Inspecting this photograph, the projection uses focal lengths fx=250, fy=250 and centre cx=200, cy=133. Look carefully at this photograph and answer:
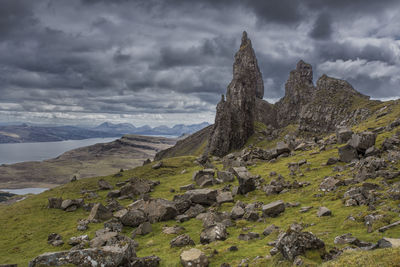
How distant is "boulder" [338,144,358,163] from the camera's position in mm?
54656

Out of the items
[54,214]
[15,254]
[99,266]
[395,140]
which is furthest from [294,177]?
[54,214]

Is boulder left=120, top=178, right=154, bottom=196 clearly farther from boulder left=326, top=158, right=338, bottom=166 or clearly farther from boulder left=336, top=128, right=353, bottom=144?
boulder left=336, top=128, right=353, bottom=144

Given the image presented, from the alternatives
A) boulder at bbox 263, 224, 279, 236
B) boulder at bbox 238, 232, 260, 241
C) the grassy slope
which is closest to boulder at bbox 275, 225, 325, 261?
the grassy slope

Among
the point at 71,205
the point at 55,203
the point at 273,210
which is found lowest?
the point at 55,203

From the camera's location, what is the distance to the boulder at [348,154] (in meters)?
54.7

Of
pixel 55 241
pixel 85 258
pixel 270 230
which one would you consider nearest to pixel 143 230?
pixel 55 241

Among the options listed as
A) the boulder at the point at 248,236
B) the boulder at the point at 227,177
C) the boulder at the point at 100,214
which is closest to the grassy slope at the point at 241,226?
the boulder at the point at 248,236

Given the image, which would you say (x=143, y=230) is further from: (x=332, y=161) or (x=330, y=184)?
(x=332, y=161)

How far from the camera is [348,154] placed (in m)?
55.3

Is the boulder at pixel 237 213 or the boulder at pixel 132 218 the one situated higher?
the boulder at pixel 237 213

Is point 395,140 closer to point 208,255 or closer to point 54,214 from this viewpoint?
point 208,255

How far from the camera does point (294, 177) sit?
55.5 metres

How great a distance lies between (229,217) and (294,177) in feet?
79.6

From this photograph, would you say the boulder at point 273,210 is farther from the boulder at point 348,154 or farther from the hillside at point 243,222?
the boulder at point 348,154
